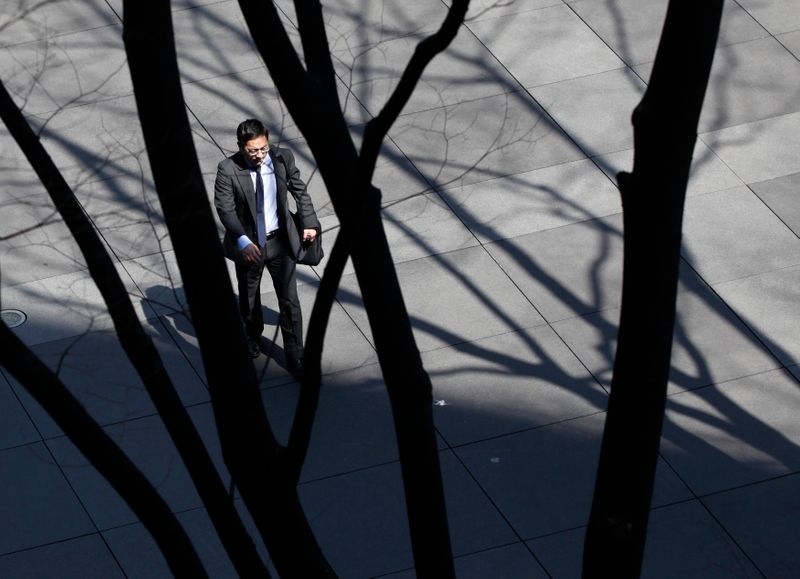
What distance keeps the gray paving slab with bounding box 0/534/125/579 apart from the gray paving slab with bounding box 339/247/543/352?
7.78 ft

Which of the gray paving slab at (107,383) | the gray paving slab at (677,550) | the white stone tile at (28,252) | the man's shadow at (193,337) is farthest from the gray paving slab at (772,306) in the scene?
the white stone tile at (28,252)

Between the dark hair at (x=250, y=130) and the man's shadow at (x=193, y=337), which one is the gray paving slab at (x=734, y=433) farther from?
the dark hair at (x=250, y=130)

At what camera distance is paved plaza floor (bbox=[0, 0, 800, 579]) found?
281 inches

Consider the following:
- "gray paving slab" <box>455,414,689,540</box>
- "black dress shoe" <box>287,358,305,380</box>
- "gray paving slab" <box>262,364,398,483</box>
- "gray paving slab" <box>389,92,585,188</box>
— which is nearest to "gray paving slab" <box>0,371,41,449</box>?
"gray paving slab" <box>262,364,398,483</box>

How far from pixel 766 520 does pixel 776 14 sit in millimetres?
6196

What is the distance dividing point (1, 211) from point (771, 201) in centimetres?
579

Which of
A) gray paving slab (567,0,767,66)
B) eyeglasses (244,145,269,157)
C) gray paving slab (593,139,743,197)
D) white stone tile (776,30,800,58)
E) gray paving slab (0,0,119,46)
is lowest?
eyeglasses (244,145,269,157)

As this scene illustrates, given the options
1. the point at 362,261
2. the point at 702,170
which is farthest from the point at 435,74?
the point at 362,261

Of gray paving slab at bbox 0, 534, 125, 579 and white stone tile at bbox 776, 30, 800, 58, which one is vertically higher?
white stone tile at bbox 776, 30, 800, 58

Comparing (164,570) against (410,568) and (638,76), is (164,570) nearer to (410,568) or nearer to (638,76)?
(410,568)

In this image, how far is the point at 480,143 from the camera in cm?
990

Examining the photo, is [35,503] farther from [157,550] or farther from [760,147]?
[760,147]

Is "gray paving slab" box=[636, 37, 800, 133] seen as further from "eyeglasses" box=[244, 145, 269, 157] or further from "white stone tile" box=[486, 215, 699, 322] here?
"eyeglasses" box=[244, 145, 269, 157]

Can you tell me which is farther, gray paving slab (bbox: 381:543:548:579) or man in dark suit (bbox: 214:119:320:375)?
man in dark suit (bbox: 214:119:320:375)
